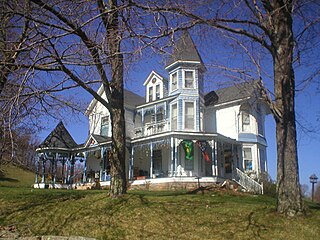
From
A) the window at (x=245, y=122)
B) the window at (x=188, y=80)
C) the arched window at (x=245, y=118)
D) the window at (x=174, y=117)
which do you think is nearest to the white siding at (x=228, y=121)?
the arched window at (x=245, y=118)

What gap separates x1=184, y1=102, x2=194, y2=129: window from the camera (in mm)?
23500

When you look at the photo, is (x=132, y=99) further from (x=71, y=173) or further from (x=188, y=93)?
(x=71, y=173)

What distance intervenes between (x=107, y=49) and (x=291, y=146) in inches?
204

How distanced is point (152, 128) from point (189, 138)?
4.70 m

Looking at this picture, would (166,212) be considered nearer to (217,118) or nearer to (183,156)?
(183,156)

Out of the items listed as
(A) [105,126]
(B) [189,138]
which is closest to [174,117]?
(B) [189,138]

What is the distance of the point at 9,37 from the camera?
11375 mm

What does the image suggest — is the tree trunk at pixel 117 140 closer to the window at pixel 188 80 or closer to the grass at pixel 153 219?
the grass at pixel 153 219

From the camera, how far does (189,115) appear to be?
77.7ft

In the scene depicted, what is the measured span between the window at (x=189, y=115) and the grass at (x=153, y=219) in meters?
12.7

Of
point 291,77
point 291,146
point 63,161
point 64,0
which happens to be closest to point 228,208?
point 291,146

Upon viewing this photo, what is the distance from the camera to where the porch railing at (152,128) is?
24.4 meters

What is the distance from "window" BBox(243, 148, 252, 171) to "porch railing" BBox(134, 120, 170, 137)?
5.56 metres

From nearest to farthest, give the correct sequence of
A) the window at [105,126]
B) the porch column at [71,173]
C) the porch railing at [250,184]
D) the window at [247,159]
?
the porch railing at [250,184] < the window at [247,159] < the porch column at [71,173] < the window at [105,126]
